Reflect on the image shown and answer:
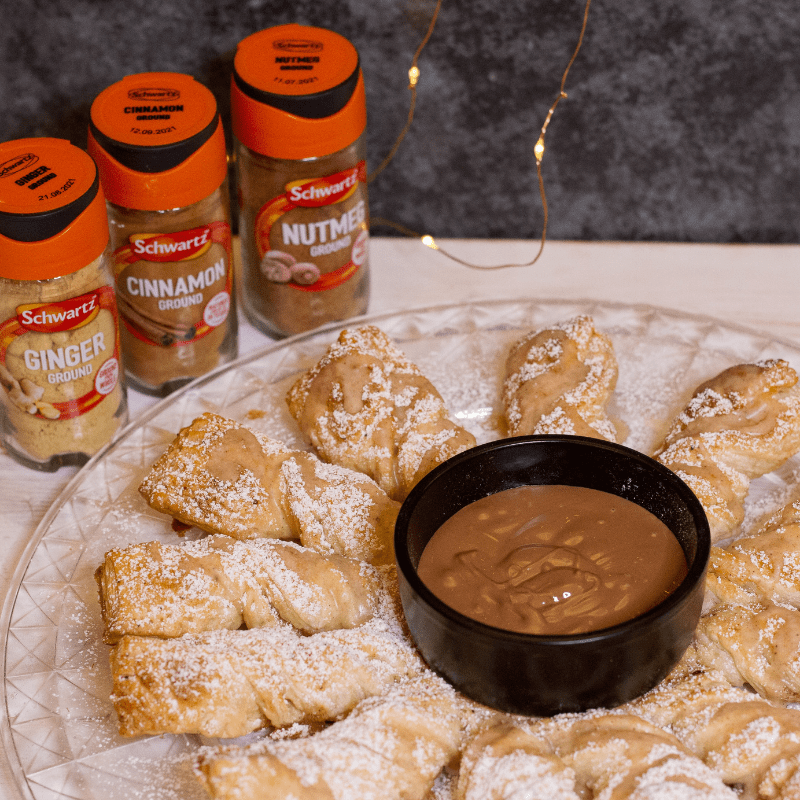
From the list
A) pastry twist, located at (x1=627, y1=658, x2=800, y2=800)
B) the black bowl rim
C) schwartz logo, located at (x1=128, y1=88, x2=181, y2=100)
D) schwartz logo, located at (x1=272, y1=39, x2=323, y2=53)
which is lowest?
pastry twist, located at (x1=627, y1=658, x2=800, y2=800)

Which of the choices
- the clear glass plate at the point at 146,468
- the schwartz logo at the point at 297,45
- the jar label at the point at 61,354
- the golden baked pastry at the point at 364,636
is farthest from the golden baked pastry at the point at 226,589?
the schwartz logo at the point at 297,45

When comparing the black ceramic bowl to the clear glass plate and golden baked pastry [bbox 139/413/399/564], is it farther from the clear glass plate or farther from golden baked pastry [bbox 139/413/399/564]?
the clear glass plate

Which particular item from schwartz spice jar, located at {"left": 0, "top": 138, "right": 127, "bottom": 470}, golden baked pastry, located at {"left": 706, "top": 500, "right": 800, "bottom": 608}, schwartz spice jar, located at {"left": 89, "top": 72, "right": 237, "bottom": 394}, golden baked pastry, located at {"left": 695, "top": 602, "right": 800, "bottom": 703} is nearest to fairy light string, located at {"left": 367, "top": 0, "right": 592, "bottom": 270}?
schwartz spice jar, located at {"left": 89, "top": 72, "right": 237, "bottom": 394}

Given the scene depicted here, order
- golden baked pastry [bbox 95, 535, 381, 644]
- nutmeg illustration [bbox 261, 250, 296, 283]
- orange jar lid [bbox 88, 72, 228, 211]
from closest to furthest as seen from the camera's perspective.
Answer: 1. golden baked pastry [bbox 95, 535, 381, 644]
2. orange jar lid [bbox 88, 72, 228, 211]
3. nutmeg illustration [bbox 261, 250, 296, 283]

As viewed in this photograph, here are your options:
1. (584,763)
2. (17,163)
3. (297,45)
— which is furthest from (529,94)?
(584,763)

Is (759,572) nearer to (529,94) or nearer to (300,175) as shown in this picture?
(300,175)

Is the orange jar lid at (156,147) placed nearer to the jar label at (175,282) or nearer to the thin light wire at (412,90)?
the jar label at (175,282)
